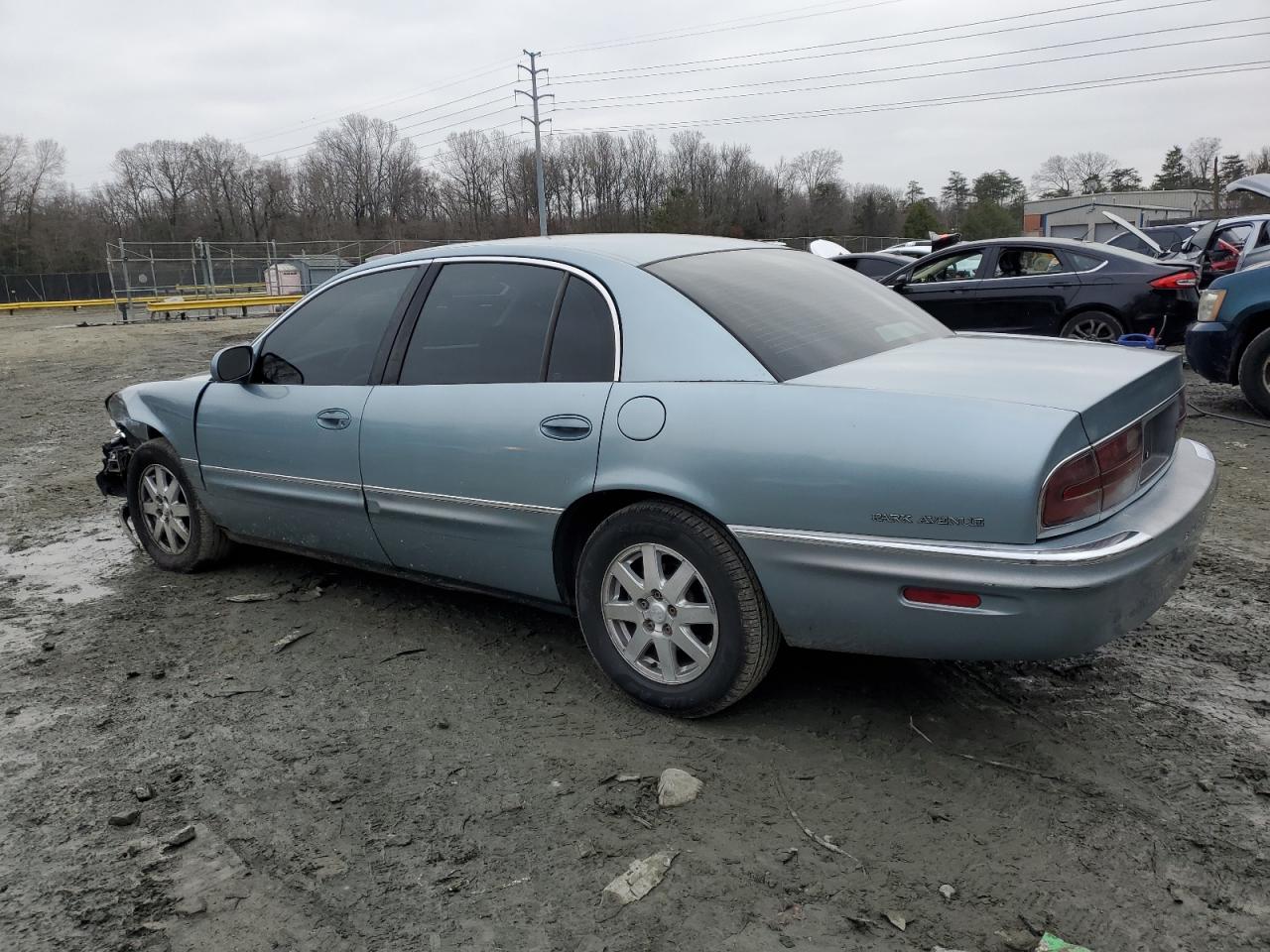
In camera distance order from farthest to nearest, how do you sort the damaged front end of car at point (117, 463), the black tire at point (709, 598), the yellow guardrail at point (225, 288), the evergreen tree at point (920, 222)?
the evergreen tree at point (920, 222), the yellow guardrail at point (225, 288), the damaged front end of car at point (117, 463), the black tire at point (709, 598)

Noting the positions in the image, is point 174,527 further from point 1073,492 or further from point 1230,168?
point 1230,168

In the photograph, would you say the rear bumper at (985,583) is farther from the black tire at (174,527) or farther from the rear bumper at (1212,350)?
the rear bumper at (1212,350)

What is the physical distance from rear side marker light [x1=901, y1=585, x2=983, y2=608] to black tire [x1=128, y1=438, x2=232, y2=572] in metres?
3.59

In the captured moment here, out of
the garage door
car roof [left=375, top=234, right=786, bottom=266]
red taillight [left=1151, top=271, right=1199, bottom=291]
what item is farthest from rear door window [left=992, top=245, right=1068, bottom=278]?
the garage door

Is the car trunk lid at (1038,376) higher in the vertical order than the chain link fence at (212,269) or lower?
lower

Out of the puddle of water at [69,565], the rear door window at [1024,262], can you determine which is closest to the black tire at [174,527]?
the puddle of water at [69,565]

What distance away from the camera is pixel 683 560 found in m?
2.99

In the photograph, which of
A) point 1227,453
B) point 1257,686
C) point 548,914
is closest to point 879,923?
point 548,914

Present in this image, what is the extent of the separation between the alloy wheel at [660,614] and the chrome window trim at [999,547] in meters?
0.43

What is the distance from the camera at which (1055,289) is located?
9906mm

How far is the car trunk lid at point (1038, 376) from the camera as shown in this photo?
268 centimetres

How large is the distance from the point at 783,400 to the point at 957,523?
62cm

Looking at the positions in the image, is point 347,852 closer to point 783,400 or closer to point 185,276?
point 783,400

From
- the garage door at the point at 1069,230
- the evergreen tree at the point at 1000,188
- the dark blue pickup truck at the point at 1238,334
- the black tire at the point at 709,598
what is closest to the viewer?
the black tire at the point at 709,598
